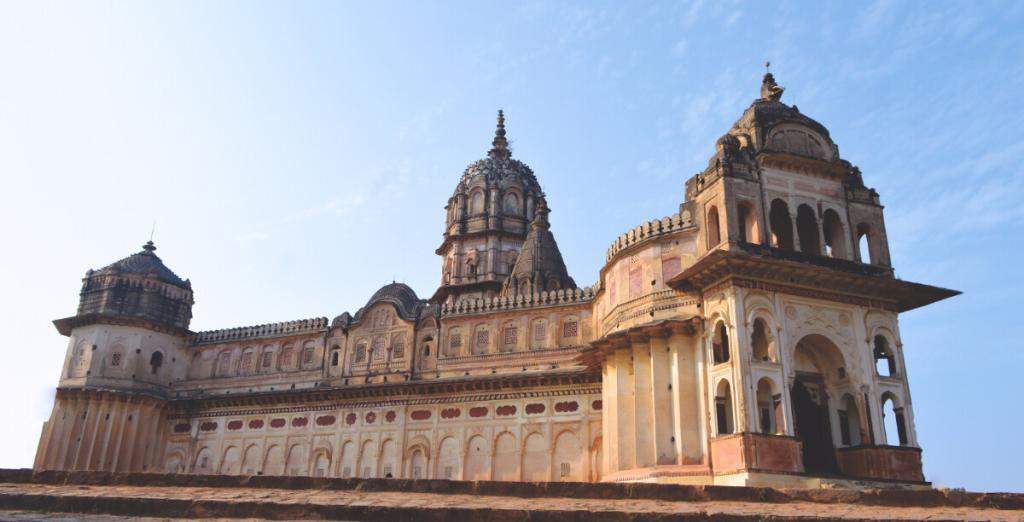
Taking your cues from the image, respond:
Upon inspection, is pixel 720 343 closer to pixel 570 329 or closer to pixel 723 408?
pixel 723 408

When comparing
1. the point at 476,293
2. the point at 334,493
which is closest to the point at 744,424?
the point at 334,493

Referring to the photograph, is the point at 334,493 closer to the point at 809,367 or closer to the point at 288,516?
the point at 288,516

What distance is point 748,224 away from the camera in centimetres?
2367

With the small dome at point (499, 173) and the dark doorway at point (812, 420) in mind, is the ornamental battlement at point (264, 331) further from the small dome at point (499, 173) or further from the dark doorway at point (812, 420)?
the dark doorway at point (812, 420)

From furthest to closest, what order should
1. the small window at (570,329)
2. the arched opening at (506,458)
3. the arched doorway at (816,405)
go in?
the small window at (570,329) < the arched opening at (506,458) < the arched doorway at (816,405)

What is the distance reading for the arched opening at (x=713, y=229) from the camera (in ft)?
76.3

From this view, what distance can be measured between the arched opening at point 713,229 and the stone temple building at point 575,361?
7 centimetres

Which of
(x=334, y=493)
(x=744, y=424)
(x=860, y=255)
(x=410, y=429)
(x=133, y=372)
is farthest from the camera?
(x=133, y=372)

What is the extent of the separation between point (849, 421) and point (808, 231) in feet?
20.6

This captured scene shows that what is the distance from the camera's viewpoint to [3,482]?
12734 mm

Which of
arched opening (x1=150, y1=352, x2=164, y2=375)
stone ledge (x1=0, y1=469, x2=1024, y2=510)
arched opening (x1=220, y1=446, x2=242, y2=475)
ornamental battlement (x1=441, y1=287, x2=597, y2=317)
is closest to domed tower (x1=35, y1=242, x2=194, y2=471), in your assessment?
arched opening (x1=150, y1=352, x2=164, y2=375)

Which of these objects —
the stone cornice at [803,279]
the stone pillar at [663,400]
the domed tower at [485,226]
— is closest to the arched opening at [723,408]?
the stone pillar at [663,400]

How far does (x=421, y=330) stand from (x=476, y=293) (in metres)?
10.5

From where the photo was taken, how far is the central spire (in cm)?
5100
